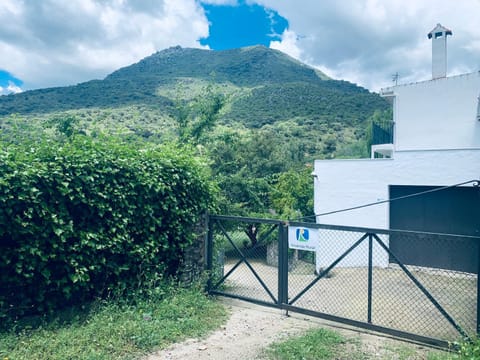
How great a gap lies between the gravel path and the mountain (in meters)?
20.0

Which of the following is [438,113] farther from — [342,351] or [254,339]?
[254,339]

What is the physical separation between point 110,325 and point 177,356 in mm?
1042

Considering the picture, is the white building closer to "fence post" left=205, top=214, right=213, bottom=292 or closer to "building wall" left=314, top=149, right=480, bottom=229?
"building wall" left=314, top=149, right=480, bottom=229

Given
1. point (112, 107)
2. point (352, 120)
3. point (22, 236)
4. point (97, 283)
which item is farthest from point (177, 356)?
point (352, 120)

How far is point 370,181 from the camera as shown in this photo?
10.1 m

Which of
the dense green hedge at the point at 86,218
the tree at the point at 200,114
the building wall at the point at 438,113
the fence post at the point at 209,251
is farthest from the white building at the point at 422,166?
the dense green hedge at the point at 86,218

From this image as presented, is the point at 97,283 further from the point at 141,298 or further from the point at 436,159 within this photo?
the point at 436,159

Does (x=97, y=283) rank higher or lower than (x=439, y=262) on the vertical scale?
higher

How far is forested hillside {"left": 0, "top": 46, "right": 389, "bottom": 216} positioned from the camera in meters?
11.9

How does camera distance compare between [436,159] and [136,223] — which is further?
[436,159]

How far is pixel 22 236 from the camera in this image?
13.6 feet

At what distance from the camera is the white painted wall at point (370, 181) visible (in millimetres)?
8938

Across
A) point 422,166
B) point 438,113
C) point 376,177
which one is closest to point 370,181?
Result: point 376,177

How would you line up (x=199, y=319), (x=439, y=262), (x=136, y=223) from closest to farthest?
(x=199, y=319)
(x=136, y=223)
(x=439, y=262)
